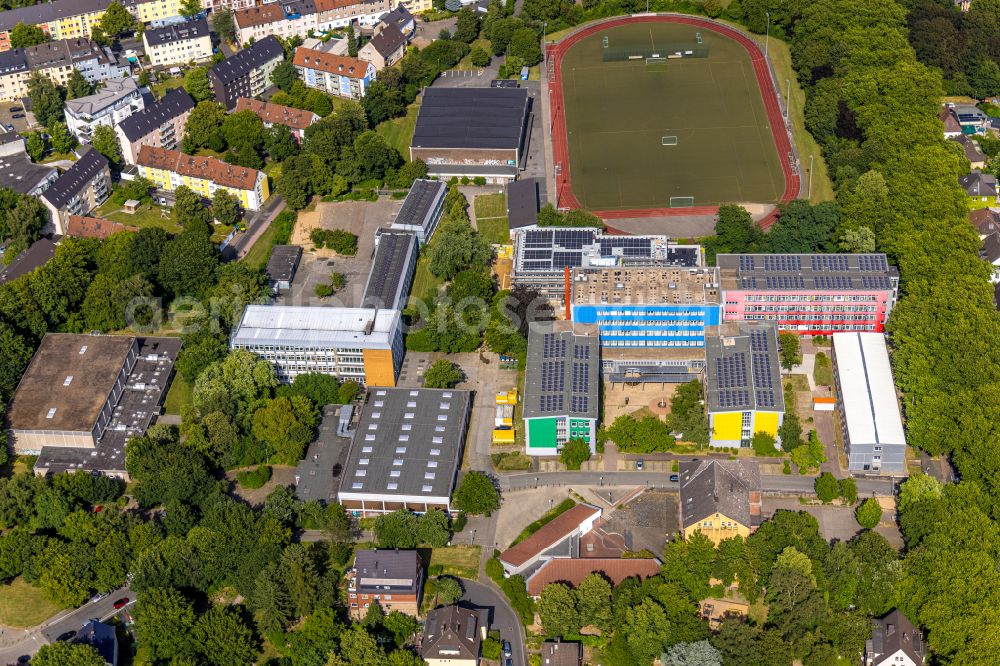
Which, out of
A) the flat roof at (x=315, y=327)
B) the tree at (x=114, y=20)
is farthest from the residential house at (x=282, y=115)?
the flat roof at (x=315, y=327)

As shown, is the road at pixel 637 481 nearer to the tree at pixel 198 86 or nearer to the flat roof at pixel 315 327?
the flat roof at pixel 315 327

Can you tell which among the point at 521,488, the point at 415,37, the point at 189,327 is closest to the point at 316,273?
the point at 189,327

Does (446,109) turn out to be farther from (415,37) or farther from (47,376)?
(47,376)

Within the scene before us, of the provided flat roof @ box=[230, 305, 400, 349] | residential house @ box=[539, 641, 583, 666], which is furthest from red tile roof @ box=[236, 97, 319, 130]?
Result: residential house @ box=[539, 641, 583, 666]

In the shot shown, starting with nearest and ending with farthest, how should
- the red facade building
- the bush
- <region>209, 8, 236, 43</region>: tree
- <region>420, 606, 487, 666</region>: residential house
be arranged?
1. <region>420, 606, 487, 666</region>: residential house
2. the bush
3. the red facade building
4. <region>209, 8, 236, 43</region>: tree

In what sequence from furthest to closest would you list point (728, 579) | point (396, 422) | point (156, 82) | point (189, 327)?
point (156, 82) → point (189, 327) → point (396, 422) → point (728, 579)

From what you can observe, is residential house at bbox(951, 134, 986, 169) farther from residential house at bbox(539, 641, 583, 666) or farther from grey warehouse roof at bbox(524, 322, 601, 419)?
residential house at bbox(539, 641, 583, 666)

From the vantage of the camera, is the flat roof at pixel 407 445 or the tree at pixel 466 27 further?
the tree at pixel 466 27
